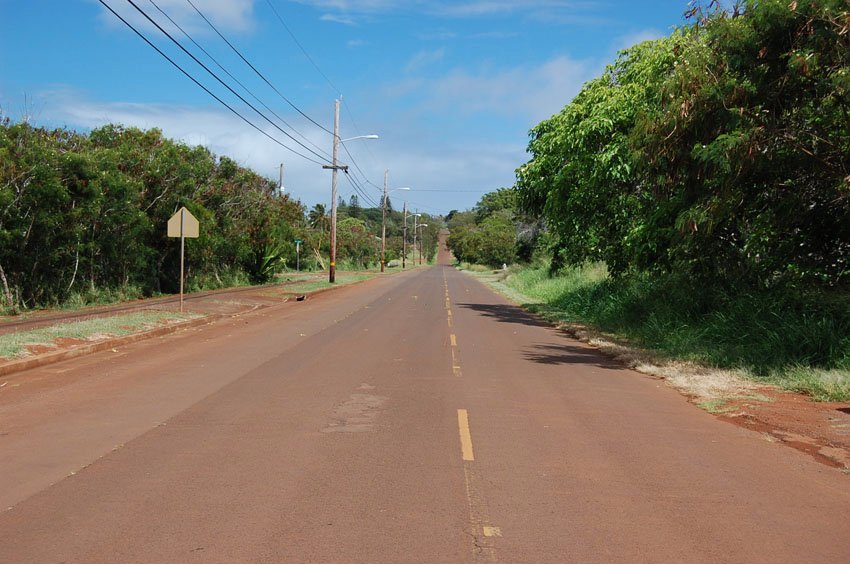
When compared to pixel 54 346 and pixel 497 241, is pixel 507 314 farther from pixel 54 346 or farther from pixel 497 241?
pixel 497 241

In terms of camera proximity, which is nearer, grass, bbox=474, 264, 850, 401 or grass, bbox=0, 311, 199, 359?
grass, bbox=474, 264, 850, 401

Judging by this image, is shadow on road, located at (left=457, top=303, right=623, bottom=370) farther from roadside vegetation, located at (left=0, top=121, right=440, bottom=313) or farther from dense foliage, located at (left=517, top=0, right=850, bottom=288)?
roadside vegetation, located at (left=0, top=121, right=440, bottom=313)

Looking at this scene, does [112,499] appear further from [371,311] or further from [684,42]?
A: [371,311]

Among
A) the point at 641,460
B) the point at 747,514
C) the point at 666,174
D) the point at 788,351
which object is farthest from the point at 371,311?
the point at 747,514

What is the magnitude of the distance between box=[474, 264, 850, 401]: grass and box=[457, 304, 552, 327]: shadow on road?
1.31 meters

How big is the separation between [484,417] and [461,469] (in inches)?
85.2

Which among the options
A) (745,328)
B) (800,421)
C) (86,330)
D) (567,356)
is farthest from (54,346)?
(745,328)

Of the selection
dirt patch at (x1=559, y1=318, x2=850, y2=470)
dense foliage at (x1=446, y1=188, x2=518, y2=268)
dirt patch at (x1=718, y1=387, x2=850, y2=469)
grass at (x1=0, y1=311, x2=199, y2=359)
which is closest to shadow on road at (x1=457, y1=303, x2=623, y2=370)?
dirt patch at (x1=559, y1=318, x2=850, y2=470)

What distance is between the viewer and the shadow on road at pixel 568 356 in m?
13.9

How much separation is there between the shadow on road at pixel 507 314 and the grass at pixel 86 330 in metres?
9.64

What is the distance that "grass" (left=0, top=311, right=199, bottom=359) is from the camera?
41.5 feet

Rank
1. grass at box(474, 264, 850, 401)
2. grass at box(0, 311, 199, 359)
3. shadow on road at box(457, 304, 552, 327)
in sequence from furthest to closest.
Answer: shadow on road at box(457, 304, 552, 327)
grass at box(0, 311, 199, 359)
grass at box(474, 264, 850, 401)

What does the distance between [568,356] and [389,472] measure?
30.2 feet

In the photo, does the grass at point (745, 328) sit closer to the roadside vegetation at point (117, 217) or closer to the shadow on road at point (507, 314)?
the shadow on road at point (507, 314)
